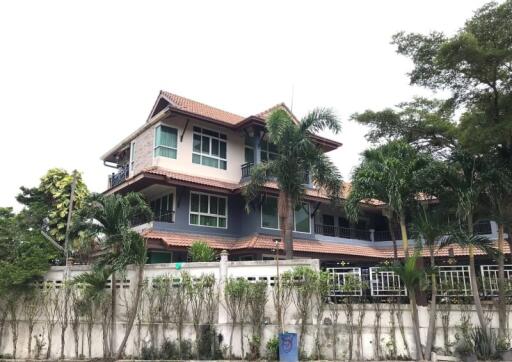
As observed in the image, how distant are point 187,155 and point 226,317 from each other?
9.04m

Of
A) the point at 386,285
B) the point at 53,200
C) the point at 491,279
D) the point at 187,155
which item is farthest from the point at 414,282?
the point at 53,200

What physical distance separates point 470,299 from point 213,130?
12.8m

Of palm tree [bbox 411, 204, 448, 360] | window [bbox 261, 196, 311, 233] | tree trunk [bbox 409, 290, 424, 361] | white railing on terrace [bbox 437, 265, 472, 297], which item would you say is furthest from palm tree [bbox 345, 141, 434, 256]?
window [bbox 261, 196, 311, 233]

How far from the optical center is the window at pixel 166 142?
60.0 feet

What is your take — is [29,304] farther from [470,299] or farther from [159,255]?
[470,299]

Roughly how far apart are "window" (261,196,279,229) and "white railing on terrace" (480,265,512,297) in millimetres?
9917

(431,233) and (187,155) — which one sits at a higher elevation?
(187,155)

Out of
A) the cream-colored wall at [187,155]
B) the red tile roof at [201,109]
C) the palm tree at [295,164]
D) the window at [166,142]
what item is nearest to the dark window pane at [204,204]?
the cream-colored wall at [187,155]

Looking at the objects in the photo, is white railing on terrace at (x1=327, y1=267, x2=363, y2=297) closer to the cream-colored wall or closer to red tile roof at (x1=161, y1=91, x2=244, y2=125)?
the cream-colored wall

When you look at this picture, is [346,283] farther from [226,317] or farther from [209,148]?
[209,148]

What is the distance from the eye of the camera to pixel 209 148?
19547 mm

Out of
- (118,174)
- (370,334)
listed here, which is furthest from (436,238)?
(118,174)

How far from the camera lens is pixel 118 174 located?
22.0m

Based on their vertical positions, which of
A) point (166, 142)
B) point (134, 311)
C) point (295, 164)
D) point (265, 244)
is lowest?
point (134, 311)
